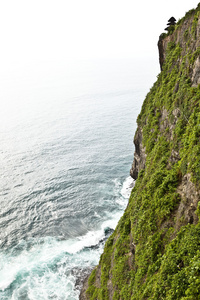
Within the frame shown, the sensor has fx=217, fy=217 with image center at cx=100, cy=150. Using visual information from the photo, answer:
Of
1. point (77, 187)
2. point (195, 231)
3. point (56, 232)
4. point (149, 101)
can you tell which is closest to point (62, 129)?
point (77, 187)

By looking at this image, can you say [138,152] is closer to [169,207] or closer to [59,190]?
[169,207]

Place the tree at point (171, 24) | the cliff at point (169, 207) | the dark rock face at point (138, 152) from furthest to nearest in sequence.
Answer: the dark rock face at point (138, 152)
the tree at point (171, 24)
the cliff at point (169, 207)

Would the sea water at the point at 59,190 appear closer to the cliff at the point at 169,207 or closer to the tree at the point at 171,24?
the cliff at the point at 169,207

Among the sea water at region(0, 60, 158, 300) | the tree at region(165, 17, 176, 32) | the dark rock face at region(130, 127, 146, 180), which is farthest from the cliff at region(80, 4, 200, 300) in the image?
the sea water at region(0, 60, 158, 300)

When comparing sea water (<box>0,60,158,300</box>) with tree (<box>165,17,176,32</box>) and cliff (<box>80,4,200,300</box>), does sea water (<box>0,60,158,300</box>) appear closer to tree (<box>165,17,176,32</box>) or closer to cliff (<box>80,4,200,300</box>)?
cliff (<box>80,4,200,300</box>)

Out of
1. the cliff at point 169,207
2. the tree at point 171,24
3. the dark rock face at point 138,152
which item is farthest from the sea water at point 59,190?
the tree at point 171,24
